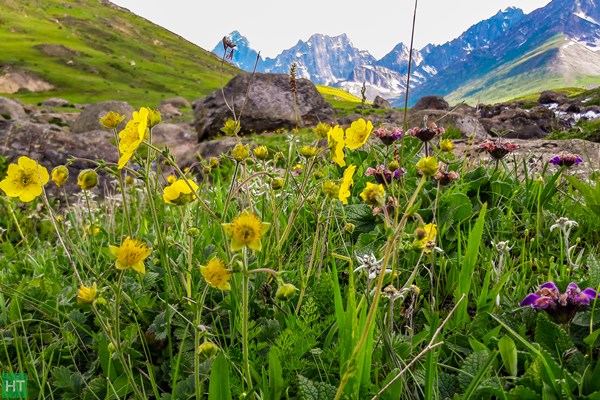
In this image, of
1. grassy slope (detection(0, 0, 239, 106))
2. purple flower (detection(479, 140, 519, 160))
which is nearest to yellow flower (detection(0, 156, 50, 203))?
purple flower (detection(479, 140, 519, 160))

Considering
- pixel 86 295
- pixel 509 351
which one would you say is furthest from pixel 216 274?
pixel 509 351

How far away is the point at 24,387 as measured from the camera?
1139 mm

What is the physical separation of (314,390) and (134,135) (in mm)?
885

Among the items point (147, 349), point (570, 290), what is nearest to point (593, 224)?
point (570, 290)

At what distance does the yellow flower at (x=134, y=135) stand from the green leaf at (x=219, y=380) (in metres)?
0.56

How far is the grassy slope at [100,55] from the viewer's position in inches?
2525

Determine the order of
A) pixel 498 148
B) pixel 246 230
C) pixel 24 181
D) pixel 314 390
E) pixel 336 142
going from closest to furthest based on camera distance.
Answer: pixel 246 230 < pixel 314 390 < pixel 24 181 < pixel 336 142 < pixel 498 148

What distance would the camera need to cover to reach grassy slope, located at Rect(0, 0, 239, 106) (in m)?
64.1

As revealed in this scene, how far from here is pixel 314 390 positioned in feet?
3.61

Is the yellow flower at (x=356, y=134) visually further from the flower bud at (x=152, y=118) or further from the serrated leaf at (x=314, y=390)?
the serrated leaf at (x=314, y=390)

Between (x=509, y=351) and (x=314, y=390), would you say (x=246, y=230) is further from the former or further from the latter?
(x=509, y=351)

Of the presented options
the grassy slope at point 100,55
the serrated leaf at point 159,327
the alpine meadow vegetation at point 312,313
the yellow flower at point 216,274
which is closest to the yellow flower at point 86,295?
the alpine meadow vegetation at point 312,313

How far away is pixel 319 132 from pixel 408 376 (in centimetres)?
95

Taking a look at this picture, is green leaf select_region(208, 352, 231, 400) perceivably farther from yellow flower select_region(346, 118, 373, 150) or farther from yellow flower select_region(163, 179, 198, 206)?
yellow flower select_region(346, 118, 373, 150)
